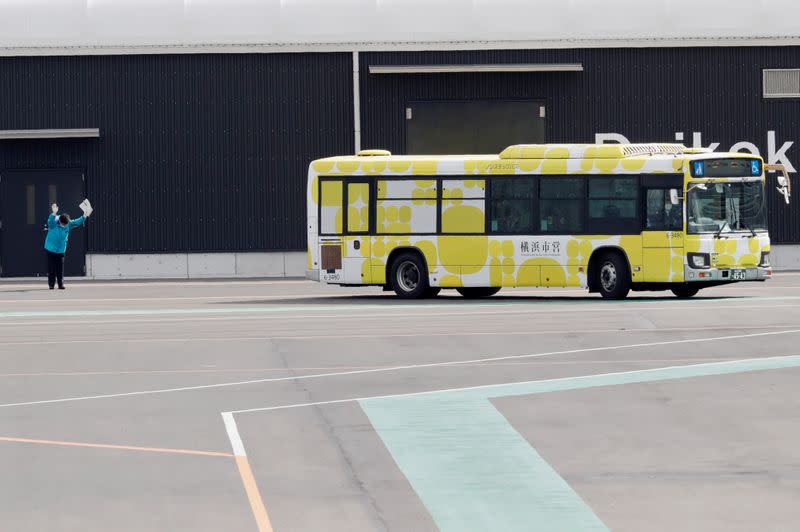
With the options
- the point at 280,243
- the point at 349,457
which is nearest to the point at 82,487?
the point at 349,457

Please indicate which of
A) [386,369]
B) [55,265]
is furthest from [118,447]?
A: [55,265]

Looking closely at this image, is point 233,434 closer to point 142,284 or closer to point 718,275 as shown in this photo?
point 718,275

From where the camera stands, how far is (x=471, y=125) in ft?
148

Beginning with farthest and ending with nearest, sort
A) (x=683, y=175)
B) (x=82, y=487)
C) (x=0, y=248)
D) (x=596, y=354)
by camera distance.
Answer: (x=0, y=248)
(x=683, y=175)
(x=596, y=354)
(x=82, y=487)

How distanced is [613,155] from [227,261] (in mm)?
16147

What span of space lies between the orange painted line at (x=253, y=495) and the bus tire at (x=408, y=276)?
2096cm

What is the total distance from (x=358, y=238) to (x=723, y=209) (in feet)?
23.7

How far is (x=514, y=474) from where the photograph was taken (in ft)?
35.8

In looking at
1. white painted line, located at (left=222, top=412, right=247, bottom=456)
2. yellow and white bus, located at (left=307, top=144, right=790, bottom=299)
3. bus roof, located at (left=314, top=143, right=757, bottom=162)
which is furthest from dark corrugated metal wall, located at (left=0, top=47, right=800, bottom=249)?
white painted line, located at (left=222, top=412, right=247, bottom=456)

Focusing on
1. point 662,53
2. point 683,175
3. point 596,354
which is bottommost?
point 596,354

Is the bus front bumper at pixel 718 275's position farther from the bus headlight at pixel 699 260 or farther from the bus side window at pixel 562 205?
the bus side window at pixel 562 205

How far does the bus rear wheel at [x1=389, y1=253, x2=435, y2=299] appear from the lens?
32562 millimetres

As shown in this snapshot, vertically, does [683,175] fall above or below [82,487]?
above

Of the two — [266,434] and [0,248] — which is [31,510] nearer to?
[266,434]
